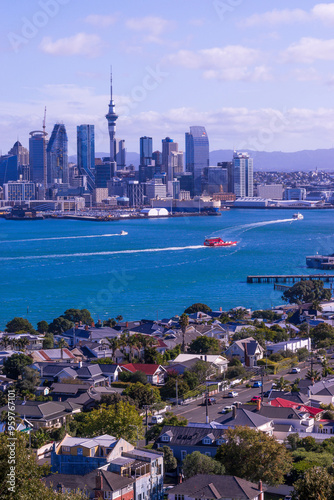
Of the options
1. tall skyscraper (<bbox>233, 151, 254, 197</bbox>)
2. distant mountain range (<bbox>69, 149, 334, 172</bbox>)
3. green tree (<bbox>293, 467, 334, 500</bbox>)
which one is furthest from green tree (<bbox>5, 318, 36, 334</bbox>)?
distant mountain range (<bbox>69, 149, 334, 172</bbox>)

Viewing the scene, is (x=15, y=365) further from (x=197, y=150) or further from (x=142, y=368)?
(x=197, y=150)

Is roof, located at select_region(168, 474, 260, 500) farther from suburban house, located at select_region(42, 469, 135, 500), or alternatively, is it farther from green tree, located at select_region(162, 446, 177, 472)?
green tree, located at select_region(162, 446, 177, 472)

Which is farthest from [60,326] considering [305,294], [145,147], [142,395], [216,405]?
[145,147]

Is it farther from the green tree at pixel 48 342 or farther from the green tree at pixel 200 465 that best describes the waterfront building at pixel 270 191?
the green tree at pixel 200 465

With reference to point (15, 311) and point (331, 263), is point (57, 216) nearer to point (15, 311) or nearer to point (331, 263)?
point (331, 263)

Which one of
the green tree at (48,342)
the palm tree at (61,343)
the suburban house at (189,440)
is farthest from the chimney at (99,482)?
the green tree at (48,342)
